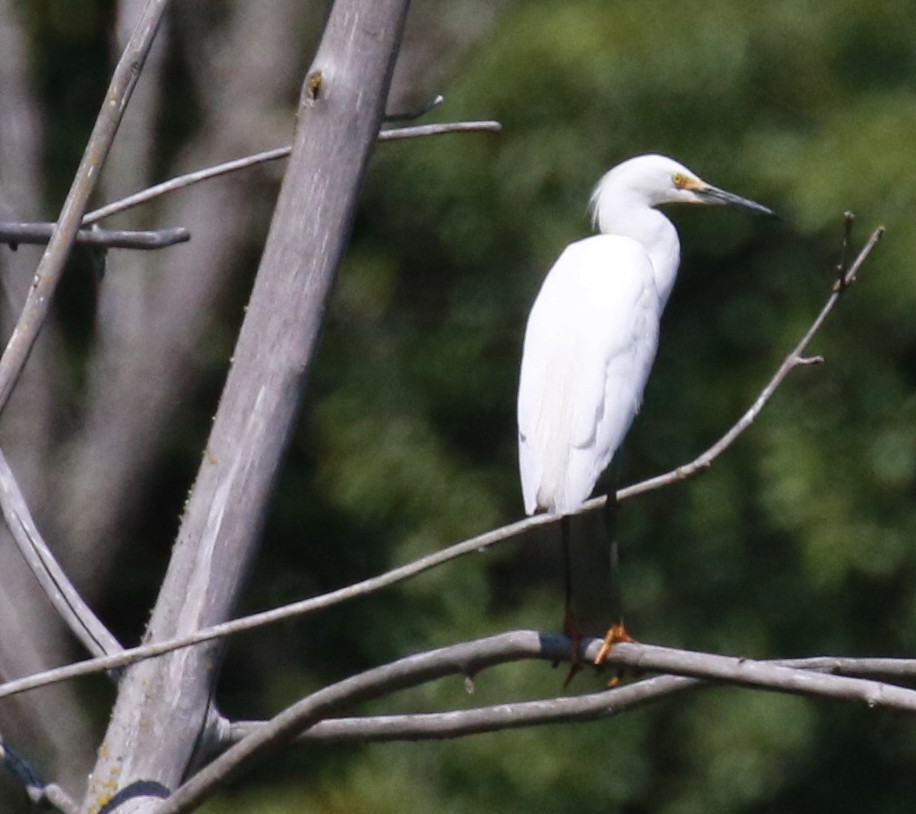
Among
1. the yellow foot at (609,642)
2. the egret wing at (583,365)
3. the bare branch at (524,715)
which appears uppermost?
the egret wing at (583,365)

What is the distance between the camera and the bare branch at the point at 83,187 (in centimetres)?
110

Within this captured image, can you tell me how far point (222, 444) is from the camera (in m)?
1.34

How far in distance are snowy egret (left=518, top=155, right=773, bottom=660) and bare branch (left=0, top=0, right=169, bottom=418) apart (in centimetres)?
70

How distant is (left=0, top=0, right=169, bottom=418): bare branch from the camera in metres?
1.10

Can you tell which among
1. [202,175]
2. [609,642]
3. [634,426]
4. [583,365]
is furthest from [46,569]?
[634,426]

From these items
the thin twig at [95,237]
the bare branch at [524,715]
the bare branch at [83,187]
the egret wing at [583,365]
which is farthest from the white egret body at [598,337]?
the bare branch at [83,187]

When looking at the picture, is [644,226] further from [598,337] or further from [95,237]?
[95,237]

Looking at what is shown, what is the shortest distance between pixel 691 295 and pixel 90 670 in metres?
2.44

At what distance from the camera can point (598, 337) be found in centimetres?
195

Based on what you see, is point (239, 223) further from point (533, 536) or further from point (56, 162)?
point (533, 536)

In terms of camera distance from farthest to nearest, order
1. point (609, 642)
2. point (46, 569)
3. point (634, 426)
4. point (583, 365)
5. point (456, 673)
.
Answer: point (634, 426) → point (583, 365) → point (609, 642) → point (46, 569) → point (456, 673)

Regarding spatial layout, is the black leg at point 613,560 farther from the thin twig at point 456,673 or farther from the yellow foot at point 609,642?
the thin twig at point 456,673

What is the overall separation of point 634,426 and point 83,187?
2171mm

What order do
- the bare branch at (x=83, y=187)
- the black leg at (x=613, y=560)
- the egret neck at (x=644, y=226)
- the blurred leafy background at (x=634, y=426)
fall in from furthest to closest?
the blurred leafy background at (x=634, y=426), the egret neck at (x=644, y=226), the black leg at (x=613, y=560), the bare branch at (x=83, y=187)
